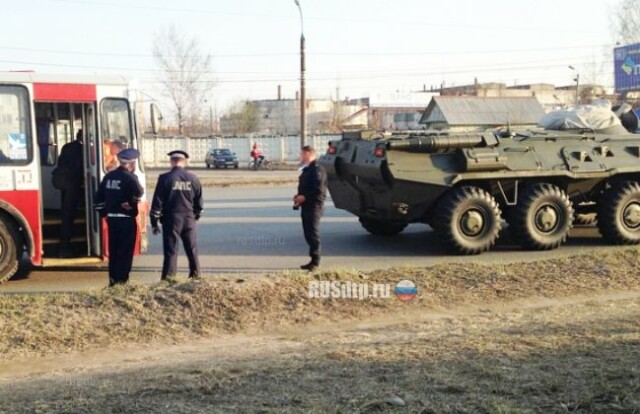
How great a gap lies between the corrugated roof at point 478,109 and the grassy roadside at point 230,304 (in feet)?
126

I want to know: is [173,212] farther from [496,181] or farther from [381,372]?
[496,181]

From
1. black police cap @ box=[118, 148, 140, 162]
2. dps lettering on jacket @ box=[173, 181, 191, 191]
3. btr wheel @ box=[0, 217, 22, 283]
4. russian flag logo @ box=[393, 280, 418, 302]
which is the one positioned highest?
black police cap @ box=[118, 148, 140, 162]

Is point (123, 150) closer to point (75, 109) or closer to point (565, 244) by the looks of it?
point (75, 109)

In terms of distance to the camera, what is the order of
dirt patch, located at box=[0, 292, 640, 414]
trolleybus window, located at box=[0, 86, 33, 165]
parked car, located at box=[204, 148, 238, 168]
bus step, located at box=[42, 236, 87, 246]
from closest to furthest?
1. dirt patch, located at box=[0, 292, 640, 414]
2. trolleybus window, located at box=[0, 86, 33, 165]
3. bus step, located at box=[42, 236, 87, 246]
4. parked car, located at box=[204, 148, 238, 168]

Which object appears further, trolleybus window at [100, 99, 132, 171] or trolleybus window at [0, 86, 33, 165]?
trolleybus window at [100, 99, 132, 171]

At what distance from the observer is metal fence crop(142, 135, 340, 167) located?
54.9 metres

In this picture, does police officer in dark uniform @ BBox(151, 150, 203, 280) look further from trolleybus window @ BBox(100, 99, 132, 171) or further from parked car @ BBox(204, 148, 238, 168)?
parked car @ BBox(204, 148, 238, 168)

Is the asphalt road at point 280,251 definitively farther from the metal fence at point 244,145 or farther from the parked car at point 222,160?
the metal fence at point 244,145

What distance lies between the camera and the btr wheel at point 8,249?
9617 millimetres

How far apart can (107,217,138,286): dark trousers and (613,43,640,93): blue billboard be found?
148 feet

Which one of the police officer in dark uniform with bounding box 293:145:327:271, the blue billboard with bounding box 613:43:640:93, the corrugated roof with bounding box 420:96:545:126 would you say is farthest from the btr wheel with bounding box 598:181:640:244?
the blue billboard with bounding box 613:43:640:93

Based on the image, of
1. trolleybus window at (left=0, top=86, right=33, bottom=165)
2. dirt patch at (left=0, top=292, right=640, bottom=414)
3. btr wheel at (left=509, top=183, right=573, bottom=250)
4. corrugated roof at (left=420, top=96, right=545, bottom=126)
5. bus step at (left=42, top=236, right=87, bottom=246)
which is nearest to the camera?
dirt patch at (left=0, top=292, right=640, bottom=414)

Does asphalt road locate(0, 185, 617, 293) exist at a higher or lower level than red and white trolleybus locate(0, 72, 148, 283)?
lower

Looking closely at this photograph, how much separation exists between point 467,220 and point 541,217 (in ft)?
4.17
